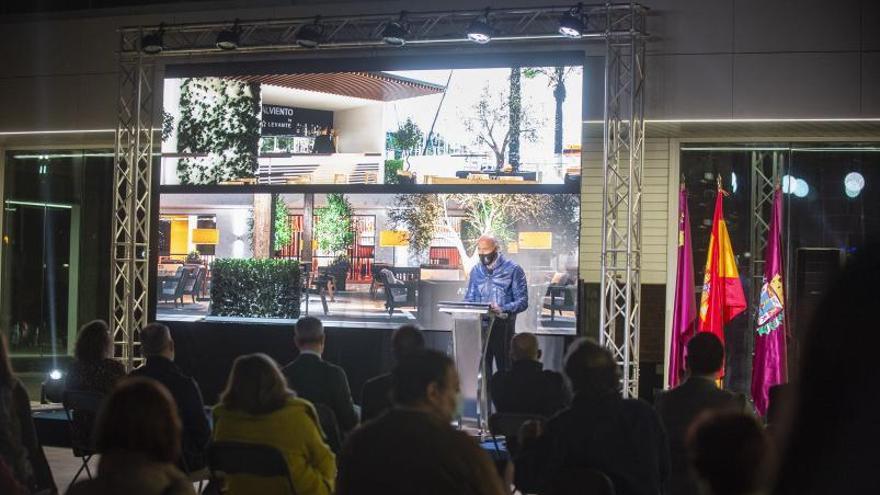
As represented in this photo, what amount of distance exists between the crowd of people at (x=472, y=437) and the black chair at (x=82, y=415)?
2.1 inches

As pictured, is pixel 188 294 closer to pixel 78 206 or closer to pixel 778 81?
pixel 78 206

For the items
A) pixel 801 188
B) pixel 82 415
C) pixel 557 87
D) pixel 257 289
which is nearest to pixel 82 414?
pixel 82 415

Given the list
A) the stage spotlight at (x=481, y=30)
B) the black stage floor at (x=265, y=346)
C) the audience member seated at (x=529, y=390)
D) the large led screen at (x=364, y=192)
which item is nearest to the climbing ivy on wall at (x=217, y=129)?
the large led screen at (x=364, y=192)

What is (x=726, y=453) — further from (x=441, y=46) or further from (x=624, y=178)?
(x=441, y=46)

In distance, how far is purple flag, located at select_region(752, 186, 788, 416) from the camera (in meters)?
10.0

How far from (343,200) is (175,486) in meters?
9.13

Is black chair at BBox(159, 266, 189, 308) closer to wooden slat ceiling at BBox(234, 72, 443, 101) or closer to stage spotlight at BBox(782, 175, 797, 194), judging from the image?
wooden slat ceiling at BBox(234, 72, 443, 101)

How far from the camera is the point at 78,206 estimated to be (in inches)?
539

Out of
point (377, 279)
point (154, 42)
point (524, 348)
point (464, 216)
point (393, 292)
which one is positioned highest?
point (154, 42)

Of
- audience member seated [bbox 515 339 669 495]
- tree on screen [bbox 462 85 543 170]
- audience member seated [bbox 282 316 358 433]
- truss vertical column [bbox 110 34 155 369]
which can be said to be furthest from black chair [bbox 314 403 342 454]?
tree on screen [bbox 462 85 543 170]

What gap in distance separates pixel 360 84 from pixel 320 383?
6.27 m

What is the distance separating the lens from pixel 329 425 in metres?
5.34

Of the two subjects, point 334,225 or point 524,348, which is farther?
point 334,225

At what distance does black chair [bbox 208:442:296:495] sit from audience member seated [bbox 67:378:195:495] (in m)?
1.43
